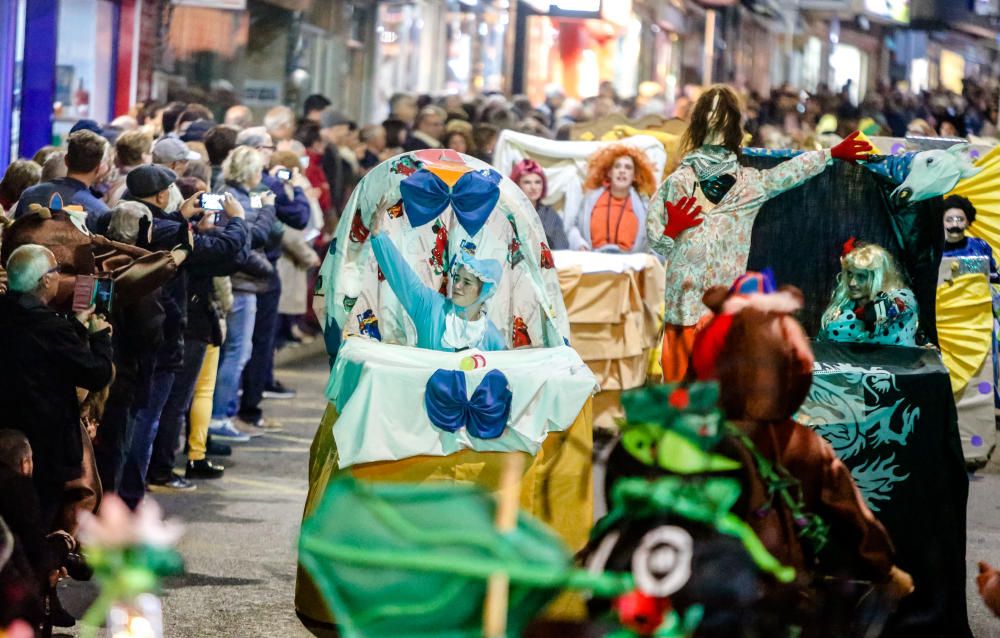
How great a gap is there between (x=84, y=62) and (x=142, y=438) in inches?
327

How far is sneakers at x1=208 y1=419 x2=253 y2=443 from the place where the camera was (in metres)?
11.1

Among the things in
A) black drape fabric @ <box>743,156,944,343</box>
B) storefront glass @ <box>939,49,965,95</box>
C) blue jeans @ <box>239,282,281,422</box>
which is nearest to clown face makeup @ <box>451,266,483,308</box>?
black drape fabric @ <box>743,156,944,343</box>

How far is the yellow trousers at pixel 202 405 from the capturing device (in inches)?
386

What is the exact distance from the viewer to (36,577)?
220 inches

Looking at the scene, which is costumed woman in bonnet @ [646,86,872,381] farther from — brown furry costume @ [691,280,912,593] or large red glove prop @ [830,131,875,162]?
brown furry costume @ [691,280,912,593]

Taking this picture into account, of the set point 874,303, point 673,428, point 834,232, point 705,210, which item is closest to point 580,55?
point 705,210

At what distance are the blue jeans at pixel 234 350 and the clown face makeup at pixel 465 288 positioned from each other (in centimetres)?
363

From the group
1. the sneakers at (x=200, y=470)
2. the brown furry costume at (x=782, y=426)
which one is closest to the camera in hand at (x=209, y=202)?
the sneakers at (x=200, y=470)

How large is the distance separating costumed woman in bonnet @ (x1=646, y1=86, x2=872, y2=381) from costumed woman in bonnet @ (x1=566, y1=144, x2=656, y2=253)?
11.6 ft

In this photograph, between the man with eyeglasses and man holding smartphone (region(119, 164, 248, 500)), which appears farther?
man holding smartphone (region(119, 164, 248, 500))

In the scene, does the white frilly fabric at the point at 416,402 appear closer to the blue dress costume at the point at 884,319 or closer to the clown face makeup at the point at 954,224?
the blue dress costume at the point at 884,319

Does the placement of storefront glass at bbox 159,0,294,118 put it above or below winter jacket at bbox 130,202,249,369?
above

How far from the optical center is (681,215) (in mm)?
8180

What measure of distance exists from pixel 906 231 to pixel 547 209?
5180mm
